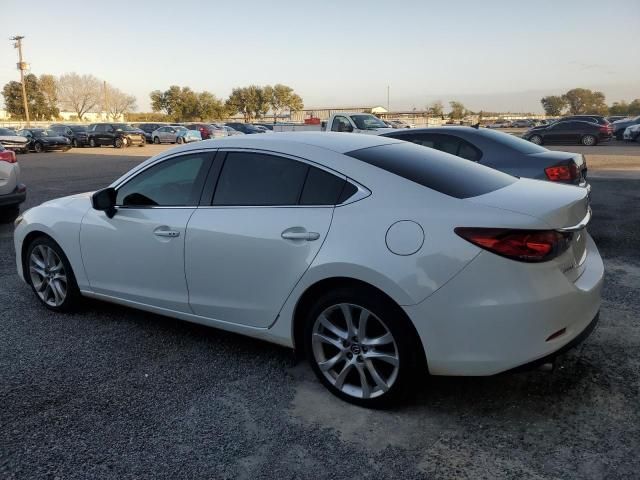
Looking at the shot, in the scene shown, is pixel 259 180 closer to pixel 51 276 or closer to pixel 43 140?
pixel 51 276

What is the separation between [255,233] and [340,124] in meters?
15.2

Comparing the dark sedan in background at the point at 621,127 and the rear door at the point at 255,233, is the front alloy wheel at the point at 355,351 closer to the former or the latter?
the rear door at the point at 255,233

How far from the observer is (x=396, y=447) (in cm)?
273

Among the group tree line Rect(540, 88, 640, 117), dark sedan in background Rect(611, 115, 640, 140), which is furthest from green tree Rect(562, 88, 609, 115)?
dark sedan in background Rect(611, 115, 640, 140)

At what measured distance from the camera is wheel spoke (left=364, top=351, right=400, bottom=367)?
9.59 ft

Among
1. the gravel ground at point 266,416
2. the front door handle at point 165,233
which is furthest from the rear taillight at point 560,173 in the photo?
the front door handle at point 165,233

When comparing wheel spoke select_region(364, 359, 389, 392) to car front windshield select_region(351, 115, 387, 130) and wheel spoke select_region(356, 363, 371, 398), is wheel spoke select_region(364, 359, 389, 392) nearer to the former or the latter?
wheel spoke select_region(356, 363, 371, 398)

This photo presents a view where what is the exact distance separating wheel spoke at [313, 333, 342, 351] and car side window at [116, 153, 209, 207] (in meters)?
1.28

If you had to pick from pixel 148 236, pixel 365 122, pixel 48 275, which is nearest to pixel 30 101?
pixel 365 122

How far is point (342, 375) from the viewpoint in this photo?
10.3ft

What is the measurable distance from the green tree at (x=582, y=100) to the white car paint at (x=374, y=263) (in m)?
109

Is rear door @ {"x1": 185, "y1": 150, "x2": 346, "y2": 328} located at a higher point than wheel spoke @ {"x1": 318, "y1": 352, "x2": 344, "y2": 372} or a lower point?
higher

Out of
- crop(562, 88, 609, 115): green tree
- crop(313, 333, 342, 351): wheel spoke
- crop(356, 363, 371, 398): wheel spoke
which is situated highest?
crop(562, 88, 609, 115): green tree

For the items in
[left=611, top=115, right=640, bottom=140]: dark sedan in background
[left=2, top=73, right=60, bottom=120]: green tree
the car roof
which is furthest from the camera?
[left=2, top=73, right=60, bottom=120]: green tree
